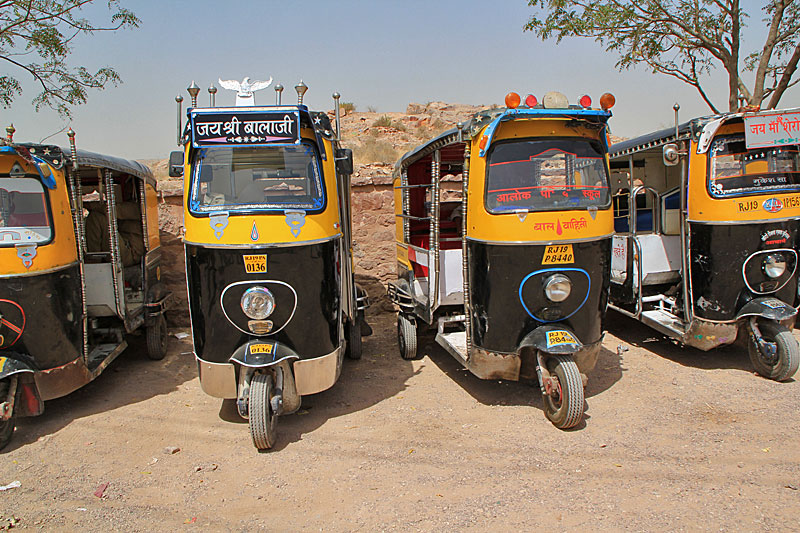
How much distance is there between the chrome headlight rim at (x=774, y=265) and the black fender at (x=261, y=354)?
4778 mm

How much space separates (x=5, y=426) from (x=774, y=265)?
735cm

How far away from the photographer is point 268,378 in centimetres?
459

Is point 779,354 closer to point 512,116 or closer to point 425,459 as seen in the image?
point 512,116

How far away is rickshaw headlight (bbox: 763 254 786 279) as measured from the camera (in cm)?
563

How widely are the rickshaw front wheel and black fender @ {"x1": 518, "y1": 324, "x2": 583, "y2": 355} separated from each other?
0.40 feet

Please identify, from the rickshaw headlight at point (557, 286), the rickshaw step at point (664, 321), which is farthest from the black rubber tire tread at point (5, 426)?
the rickshaw step at point (664, 321)

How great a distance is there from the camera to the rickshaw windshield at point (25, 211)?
476 cm

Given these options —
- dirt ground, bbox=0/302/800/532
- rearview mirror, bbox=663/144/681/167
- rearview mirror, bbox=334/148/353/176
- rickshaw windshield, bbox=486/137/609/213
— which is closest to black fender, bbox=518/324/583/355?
dirt ground, bbox=0/302/800/532

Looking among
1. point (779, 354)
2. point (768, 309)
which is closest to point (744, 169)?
point (768, 309)

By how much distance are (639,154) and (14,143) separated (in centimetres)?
716

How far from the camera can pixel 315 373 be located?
4863mm

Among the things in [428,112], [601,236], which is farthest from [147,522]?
[428,112]

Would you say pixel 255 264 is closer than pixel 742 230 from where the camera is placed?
Yes

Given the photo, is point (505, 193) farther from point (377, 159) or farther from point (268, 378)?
point (377, 159)
